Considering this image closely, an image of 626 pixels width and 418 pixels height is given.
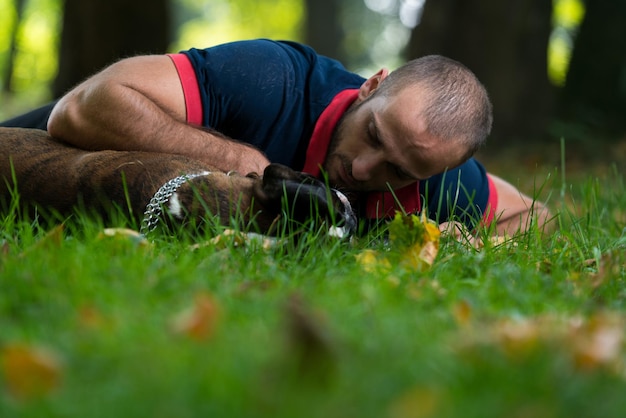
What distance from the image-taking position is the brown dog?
117 inches

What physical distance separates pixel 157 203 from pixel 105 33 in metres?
7.37

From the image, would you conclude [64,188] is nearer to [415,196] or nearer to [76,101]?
[76,101]

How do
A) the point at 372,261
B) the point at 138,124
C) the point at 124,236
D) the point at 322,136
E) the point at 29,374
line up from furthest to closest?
the point at 322,136, the point at 138,124, the point at 372,261, the point at 124,236, the point at 29,374

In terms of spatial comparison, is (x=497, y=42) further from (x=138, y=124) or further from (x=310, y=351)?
(x=310, y=351)

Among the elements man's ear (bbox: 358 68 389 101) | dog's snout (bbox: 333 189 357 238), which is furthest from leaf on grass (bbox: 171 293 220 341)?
man's ear (bbox: 358 68 389 101)

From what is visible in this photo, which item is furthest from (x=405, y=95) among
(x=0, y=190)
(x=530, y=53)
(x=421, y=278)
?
(x=530, y=53)

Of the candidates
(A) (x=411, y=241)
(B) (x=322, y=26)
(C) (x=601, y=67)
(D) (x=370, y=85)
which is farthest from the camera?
(B) (x=322, y=26)

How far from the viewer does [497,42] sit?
10633mm

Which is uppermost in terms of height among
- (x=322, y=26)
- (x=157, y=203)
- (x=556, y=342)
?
(x=556, y=342)

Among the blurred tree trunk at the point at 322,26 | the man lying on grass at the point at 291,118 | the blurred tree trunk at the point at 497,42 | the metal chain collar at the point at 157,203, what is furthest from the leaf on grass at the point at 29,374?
the blurred tree trunk at the point at 322,26

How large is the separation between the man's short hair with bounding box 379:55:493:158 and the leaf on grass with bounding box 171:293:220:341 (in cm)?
212

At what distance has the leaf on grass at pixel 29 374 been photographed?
1.45 m

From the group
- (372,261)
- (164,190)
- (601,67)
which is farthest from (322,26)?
(372,261)

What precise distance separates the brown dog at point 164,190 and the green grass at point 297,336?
25 centimetres
